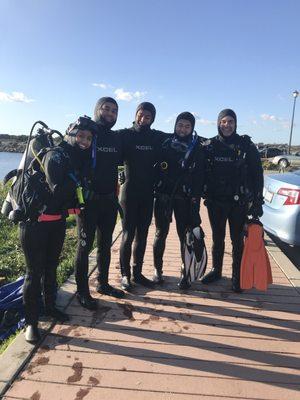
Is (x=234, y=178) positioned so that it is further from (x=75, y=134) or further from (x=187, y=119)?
(x=75, y=134)

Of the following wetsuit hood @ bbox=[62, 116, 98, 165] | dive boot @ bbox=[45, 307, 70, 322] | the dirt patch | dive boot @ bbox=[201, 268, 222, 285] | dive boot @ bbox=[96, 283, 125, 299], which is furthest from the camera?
→ dive boot @ bbox=[201, 268, 222, 285]

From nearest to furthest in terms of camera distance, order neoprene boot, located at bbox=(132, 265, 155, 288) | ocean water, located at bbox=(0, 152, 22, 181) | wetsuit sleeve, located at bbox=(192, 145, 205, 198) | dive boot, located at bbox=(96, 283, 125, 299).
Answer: dive boot, located at bbox=(96, 283, 125, 299)
wetsuit sleeve, located at bbox=(192, 145, 205, 198)
neoprene boot, located at bbox=(132, 265, 155, 288)
ocean water, located at bbox=(0, 152, 22, 181)

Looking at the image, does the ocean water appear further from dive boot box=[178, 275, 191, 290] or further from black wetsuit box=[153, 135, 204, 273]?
dive boot box=[178, 275, 191, 290]

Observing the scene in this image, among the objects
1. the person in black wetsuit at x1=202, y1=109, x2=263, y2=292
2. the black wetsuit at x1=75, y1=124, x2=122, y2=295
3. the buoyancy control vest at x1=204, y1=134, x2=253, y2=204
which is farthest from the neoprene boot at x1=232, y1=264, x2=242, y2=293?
the black wetsuit at x1=75, y1=124, x2=122, y2=295

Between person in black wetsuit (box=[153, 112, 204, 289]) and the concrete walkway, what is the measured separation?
61 centimetres

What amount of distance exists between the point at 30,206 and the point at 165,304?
1607mm

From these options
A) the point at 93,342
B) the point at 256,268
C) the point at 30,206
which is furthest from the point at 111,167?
the point at 256,268

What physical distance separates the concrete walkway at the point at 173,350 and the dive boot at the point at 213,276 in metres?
0.21

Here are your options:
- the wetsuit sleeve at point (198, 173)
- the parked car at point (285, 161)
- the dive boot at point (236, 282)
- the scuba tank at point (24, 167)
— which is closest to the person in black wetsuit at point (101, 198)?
the scuba tank at point (24, 167)

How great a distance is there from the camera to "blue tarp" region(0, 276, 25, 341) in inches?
127

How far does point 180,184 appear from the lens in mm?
3840

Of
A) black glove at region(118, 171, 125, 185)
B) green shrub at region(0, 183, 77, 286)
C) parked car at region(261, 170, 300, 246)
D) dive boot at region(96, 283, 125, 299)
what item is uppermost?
black glove at region(118, 171, 125, 185)

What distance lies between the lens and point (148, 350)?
2768mm

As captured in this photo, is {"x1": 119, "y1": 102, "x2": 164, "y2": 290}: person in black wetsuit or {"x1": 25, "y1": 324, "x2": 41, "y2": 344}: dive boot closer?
{"x1": 25, "y1": 324, "x2": 41, "y2": 344}: dive boot
